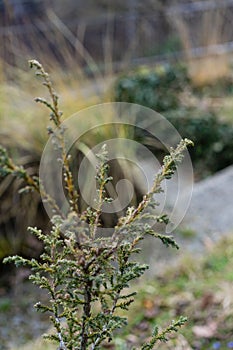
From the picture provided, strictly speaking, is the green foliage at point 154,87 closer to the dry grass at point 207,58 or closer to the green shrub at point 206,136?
the green shrub at point 206,136

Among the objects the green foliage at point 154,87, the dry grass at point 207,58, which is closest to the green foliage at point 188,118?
the green foliage at point 154,87

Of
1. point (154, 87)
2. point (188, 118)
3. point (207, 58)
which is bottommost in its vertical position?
point (188, 118)

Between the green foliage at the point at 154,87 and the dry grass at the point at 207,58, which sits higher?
the dry grass at the point at 207,58

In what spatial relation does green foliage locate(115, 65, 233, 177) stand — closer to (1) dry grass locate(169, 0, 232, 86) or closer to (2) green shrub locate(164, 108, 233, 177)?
(2) green shrub locate(164, 108, 233, 177)

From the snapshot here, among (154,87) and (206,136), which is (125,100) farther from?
(206,136)

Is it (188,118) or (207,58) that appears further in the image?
(207,58)

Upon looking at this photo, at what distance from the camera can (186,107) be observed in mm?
5336

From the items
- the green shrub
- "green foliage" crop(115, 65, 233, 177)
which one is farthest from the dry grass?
the green shrub

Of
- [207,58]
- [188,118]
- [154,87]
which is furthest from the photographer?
[207,58]

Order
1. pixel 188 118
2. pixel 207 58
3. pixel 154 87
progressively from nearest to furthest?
1. pixel 188 118
2. pixel 154 87
3. pixel 207 58

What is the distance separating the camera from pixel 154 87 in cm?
545

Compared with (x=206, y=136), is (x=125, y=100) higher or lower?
higher

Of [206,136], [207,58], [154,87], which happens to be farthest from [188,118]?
[207,58]

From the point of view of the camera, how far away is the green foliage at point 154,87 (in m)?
5.26
